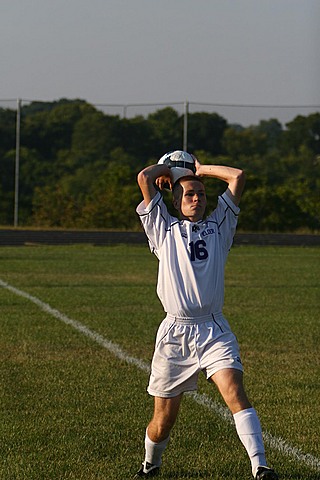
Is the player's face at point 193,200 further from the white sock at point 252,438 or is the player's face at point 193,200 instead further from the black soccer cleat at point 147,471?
the black soccer cleat at point 147,471

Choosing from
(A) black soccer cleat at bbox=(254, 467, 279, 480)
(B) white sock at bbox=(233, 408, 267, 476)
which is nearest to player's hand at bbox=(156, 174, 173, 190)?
(B) white sock at bbox=(233, 408, 267, 476)

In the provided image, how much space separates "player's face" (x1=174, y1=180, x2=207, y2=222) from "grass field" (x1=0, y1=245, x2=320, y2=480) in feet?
4.82

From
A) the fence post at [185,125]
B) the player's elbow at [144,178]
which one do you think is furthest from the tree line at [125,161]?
the player's elbow at [144,178]

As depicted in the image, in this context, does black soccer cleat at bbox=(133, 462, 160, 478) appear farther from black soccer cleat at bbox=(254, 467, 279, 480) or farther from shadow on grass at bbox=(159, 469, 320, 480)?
black soccer cleat at bbox=(254, 467, 279, 480)

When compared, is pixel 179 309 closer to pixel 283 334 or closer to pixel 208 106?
pixel 283 334

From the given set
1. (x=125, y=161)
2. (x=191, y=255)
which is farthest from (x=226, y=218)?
(x=125, y=161)

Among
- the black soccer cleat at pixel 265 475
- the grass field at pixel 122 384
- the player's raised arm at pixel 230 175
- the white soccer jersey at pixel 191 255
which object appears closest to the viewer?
the black soccer cleat at pixel 265 475

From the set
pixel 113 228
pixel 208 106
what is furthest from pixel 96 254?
pixel 208 106

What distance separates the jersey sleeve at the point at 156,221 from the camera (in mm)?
5945

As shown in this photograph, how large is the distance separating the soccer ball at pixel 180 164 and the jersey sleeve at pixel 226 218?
0.83 ft

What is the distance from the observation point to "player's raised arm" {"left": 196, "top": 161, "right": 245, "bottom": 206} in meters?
6.07

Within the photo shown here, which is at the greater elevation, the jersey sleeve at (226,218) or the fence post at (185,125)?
the fence post at (185,125)

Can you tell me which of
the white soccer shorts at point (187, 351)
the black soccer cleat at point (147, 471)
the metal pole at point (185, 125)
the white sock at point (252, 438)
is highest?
the metal pole at point (185, 125)

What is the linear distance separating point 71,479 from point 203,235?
1.53 meters
